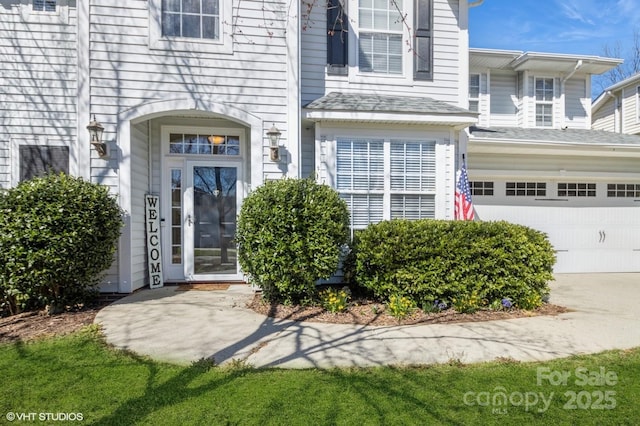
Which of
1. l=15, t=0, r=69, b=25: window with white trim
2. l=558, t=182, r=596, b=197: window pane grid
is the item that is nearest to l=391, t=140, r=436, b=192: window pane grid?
l=558, t=182, r=596, b=197: window pane grid

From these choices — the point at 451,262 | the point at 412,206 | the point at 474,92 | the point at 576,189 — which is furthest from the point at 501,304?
the point at 474,92

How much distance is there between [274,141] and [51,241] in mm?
3241

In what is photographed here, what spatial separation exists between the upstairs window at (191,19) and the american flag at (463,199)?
475cm

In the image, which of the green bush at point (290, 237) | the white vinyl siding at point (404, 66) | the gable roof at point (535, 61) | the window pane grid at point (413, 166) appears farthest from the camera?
the gable roof at point (535, 61)

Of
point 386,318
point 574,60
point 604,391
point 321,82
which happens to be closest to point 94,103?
point 321,82

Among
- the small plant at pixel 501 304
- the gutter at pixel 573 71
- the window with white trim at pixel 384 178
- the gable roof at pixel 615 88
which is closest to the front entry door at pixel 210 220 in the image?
the window with white trim at pixel 384 178

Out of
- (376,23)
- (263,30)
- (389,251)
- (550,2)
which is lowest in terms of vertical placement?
(389,251)

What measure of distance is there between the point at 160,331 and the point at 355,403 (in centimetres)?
246

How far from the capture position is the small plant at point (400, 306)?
15.5 ft

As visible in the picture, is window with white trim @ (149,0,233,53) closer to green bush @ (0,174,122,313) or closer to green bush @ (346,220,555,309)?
green bush @ (0,174,122,313)

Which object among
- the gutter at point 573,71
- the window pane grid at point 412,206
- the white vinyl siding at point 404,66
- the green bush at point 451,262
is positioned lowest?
the green bush at point 451,262

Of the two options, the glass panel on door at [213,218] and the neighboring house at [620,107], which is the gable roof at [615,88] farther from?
the glass panel on door at [213,218]

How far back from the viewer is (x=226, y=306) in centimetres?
502

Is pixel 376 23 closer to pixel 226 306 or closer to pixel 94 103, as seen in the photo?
pixel 94 103
